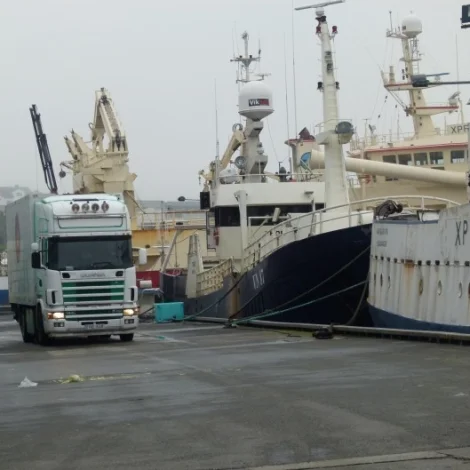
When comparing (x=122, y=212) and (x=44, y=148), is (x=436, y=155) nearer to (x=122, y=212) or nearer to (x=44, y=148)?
(x=122, y=212)

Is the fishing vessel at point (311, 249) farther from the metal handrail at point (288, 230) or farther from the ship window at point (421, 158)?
the ship window at point (421, 158)

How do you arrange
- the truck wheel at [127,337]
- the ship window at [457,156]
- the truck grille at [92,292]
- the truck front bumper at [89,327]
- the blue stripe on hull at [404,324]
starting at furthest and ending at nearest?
the ship window at [457,156] → the truck wheel at [127,337] → the truck grille at [92,292] → the truck front bumper at [89,327] → the blue stripe on hull at [404,324]

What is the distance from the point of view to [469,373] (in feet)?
40.4

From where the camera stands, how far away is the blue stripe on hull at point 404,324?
59.1 feet

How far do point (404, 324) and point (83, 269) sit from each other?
24.1 ft

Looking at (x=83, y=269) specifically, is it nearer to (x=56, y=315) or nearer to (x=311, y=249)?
(x=56, y=315)

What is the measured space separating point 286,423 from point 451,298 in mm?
9484

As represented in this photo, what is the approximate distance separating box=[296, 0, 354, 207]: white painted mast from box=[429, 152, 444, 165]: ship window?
9.89 metres

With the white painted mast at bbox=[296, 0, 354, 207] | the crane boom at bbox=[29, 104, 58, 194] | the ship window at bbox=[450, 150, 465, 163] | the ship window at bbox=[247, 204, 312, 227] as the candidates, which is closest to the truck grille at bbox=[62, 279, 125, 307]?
the white painted mast at bbox=[296, 0, 354, 207]

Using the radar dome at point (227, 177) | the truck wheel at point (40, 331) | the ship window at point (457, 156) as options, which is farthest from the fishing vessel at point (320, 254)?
the truck wheel at point (40, 331)

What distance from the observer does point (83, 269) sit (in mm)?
23375

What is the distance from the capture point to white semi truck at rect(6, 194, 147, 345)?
76.1 ft

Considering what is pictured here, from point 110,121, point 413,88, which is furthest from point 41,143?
point 413,88

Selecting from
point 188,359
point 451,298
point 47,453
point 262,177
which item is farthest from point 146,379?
point 262,177
